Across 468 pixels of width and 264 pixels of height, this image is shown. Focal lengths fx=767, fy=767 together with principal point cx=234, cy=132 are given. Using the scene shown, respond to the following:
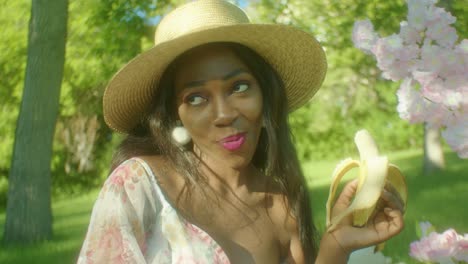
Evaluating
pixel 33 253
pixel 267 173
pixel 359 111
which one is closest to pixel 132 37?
pixel 33 253

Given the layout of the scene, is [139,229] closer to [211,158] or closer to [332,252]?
[211,158]

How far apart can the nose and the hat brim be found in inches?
7.0

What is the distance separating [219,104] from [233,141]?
11cm

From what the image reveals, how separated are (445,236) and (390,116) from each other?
99.3 feet

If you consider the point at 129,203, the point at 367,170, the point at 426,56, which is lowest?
the point at 129,203

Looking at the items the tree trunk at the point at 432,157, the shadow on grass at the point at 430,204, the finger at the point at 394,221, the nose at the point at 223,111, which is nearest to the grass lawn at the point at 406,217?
→ the shadow on grass at the point at 430,204

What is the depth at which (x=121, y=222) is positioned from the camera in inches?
76.5

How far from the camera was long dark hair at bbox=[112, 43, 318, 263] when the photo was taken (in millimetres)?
2234

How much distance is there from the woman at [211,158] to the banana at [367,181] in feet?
0.16

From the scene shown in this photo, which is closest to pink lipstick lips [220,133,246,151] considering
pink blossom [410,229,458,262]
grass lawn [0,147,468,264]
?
pink blossom [410,229,458,262]

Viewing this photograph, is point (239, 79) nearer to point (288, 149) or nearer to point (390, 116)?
point (288, 149)

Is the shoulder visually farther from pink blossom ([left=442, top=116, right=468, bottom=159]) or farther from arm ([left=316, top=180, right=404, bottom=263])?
pink blossom ([left=442, top=116, right=468, bottom=159])

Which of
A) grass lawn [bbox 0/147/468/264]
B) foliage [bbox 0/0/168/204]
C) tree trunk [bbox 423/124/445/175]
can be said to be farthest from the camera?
tree trunk [bbox 423/124/445/175]

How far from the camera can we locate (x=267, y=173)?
8.04ft
